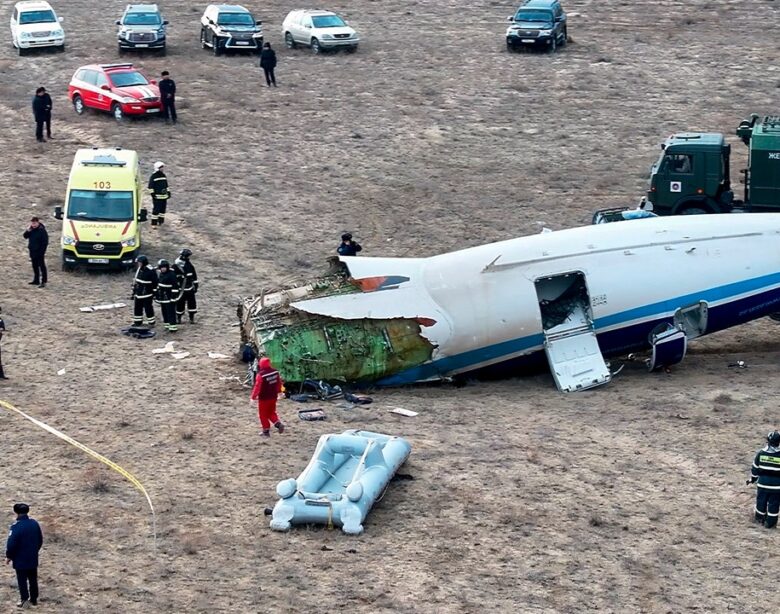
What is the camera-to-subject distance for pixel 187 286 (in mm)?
30031

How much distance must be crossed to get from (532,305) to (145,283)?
798 cm

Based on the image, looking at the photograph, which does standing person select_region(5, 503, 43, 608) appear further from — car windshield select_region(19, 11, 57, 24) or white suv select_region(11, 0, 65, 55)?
car windshield select_region(19, 11, 57, 24)

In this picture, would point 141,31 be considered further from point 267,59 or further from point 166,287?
point 166,287

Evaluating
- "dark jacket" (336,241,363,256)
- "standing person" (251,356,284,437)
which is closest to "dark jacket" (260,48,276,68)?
"dark jacket" (336,241,363,256)

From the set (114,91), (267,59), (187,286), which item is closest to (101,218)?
(187,286)

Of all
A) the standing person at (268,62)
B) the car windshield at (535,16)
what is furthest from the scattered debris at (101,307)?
the car windshield at (535,16)

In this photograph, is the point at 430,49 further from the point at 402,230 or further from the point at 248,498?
the point at 248,498

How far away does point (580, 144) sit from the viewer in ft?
142

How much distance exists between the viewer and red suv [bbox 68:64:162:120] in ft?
145

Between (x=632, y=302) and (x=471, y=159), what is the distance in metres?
16.0

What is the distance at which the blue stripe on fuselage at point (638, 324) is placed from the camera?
88.4 ft

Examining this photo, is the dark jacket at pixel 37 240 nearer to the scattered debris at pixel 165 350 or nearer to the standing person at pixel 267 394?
the scattered debris at pixel 165 350

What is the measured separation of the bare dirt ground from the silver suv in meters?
0.79

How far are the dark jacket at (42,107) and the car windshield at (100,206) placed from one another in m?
9.56
